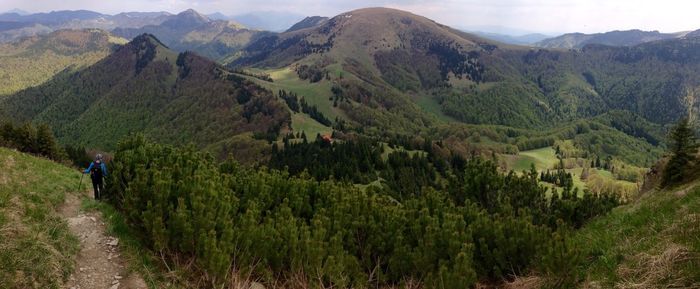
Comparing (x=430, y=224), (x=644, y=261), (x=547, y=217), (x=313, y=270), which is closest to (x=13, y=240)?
(x=313, y=270)

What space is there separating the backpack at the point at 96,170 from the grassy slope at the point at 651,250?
2540 cm

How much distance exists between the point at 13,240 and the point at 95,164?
410 inches

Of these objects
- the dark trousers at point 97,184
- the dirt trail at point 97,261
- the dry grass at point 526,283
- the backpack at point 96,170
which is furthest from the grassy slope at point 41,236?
the dry grass at point 526,283

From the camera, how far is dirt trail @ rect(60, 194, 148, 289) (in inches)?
691

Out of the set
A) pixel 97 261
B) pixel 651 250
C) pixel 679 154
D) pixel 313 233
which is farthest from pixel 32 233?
pixel 679 154

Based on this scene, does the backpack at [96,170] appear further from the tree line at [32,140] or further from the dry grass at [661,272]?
the tree line at [32,140]

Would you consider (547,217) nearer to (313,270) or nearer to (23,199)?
(313,270)

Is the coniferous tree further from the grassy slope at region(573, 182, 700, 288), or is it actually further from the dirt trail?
the dirt trail

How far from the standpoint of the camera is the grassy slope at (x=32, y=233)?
1544 centimetres

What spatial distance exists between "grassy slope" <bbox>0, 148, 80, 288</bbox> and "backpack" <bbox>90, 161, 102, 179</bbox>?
1.86 metres

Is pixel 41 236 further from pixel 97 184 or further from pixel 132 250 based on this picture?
pixel 97 184

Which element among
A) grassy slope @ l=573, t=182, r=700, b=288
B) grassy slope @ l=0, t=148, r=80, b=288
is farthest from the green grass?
grassy slope @ l=573, t=182, r=700, b=288

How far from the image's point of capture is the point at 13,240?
16.5 m

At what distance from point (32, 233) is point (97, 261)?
8.70ft
